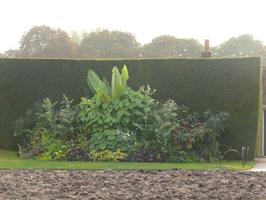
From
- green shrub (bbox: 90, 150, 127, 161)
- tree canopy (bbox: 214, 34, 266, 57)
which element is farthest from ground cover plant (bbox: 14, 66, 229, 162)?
tree canopy (bbox: 214, 34, 266, 57)

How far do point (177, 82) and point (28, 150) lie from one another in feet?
15.6

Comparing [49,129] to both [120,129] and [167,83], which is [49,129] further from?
[167,83]

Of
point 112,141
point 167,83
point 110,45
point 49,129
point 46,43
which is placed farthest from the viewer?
point 46,43

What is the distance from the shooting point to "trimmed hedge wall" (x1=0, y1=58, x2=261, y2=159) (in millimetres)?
16609

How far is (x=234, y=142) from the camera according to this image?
1645cm

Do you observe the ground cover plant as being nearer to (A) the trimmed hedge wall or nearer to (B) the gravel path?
(A) the trimmed hedge wall

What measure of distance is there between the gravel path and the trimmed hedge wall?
5.42 m

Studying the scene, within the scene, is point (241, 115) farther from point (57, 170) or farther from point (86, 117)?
point (57, 170)

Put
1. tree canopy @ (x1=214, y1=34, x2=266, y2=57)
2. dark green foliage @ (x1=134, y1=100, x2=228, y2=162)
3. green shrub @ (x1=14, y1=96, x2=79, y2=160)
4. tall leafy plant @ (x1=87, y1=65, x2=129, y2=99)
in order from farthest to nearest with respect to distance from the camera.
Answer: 1. tree canopy @ (x1=214, y1=34, x2=266, y2=57)
2. tall leafy plant @ (x1=87, y1=65, x2=129, y2=99)
3. green shrub @ (x1=14, y1=96, x2=79, y2=160)
4. dark green foliage @ (x1=134, y1=100, x2=228, y2=162)

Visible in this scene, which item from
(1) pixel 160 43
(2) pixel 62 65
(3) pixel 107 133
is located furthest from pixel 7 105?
(1) pixel 160 43

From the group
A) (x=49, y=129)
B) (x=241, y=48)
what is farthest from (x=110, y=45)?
(x=49, y=129)

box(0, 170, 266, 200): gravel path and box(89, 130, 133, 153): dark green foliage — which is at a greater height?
box(89, 130, 133, 153): dark green foliage

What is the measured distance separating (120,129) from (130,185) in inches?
239

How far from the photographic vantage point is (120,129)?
1539 centimetres
